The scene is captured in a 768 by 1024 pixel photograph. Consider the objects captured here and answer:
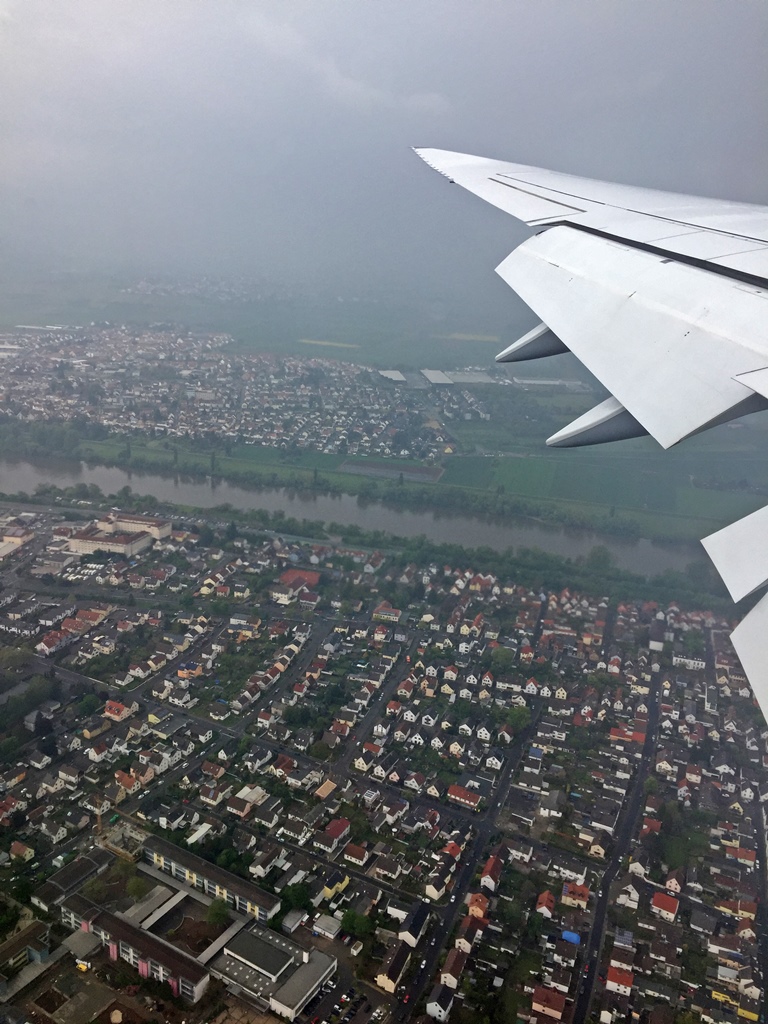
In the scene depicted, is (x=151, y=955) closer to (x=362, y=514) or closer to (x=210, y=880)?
(x=210, y=880)

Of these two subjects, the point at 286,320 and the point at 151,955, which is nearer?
the point at 151,955

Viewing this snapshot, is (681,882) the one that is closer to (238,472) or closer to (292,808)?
(292,808)

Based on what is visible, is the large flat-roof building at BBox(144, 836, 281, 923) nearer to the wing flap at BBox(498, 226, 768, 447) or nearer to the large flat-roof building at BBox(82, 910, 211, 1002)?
the large flat-roof building at BBox(82, 910, 211, 1002)

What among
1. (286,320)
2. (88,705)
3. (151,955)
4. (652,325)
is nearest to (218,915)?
Answer: (151,955)

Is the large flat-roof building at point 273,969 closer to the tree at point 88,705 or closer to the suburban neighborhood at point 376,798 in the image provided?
the suburban neighborhood at point 376,798

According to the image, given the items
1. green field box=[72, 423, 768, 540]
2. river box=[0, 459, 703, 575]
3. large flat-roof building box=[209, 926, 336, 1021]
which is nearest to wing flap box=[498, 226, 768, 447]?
large flat-roof building box=[209, 926, 336, 1021]

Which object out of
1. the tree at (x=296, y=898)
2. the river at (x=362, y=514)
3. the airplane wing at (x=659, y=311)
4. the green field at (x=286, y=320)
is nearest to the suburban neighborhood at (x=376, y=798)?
the tree at (x=296, y=898)
